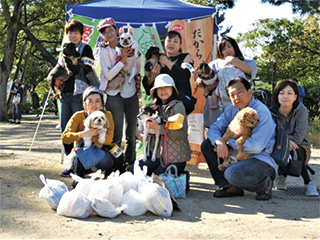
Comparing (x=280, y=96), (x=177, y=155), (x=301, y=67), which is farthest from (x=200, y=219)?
(x=301, y=67)

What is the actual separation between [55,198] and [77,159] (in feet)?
3.05

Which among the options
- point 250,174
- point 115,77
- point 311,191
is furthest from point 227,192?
point 115,77

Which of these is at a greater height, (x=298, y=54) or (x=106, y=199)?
(x=298, y=54)

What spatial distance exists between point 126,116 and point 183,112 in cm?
100

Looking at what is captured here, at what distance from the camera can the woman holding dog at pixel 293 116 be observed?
5055 millimetres

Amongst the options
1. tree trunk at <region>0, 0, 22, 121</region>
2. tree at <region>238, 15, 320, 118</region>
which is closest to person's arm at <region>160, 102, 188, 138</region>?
tree at <region>238, 15, 320, 118</region>

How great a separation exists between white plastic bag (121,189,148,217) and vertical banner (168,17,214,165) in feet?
8.77

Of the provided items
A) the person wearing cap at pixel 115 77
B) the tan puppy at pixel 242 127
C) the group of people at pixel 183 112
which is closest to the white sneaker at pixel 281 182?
the group of people at pixel 183 112

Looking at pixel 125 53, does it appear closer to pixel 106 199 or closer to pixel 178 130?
pixel 178 130

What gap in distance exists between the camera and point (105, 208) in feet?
12.1

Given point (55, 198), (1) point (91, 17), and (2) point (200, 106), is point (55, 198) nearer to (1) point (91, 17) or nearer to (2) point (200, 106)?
(2) point (200, 106)

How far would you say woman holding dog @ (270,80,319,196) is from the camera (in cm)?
505

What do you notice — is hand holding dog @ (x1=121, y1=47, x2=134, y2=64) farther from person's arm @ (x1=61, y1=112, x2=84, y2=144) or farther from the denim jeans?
person's arm @ (x1=61, y1=112, x2=84, y2=144)

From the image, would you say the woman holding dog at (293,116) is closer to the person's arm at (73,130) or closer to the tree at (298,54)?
the person's arm at (73,130)
